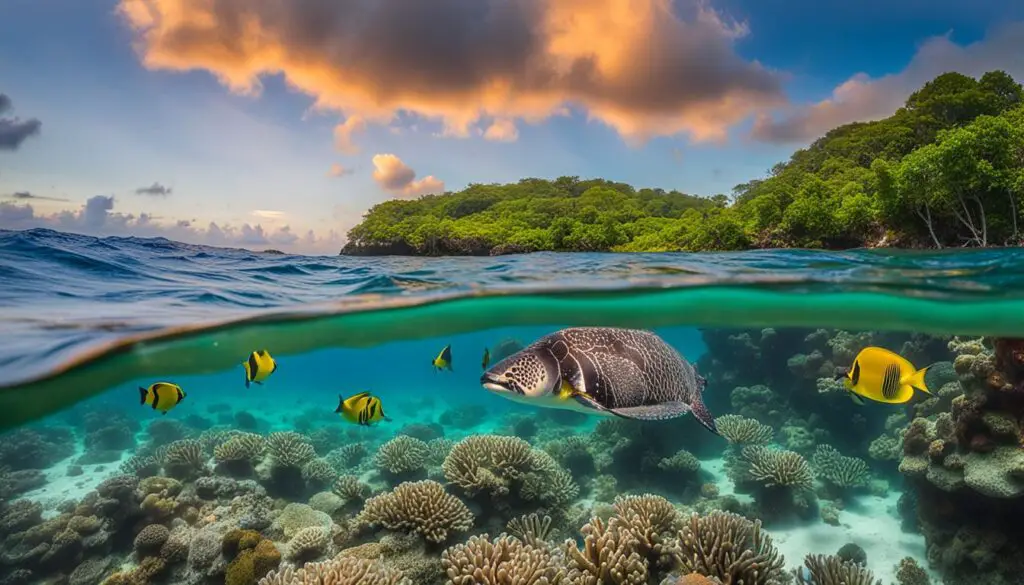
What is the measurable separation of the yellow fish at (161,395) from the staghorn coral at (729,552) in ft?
21.4

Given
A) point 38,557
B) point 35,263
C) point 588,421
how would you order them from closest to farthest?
1. point 38,557
2. point 35,263
3. point 588,421

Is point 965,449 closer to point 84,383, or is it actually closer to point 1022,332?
point 1022,332

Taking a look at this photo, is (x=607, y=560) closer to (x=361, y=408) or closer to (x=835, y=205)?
(x=361, y=408)

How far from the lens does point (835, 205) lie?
22.2 m

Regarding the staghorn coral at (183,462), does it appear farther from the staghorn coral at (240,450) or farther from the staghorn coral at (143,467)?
the staghorn coral at (143,467)

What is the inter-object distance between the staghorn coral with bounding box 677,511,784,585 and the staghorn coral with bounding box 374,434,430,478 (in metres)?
6.35

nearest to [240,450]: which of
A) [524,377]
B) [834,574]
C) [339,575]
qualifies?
[339,575]

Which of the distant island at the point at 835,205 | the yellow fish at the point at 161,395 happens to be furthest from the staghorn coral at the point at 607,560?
the distant island at the point at 835,205

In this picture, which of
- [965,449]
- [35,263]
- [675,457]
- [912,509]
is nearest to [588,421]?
[675,457]

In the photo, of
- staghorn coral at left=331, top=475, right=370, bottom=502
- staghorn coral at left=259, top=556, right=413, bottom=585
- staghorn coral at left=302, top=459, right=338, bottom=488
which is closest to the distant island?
staghorn coral at left=302, top=459, right=338, bottom=488

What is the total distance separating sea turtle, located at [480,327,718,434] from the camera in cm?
323

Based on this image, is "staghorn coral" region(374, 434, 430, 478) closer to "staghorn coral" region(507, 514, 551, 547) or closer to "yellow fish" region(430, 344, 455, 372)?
"yellow fish" region(430, 344, 455, 372)

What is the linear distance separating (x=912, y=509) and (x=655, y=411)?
29.5 feet

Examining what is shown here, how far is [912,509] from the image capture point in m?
8.65
